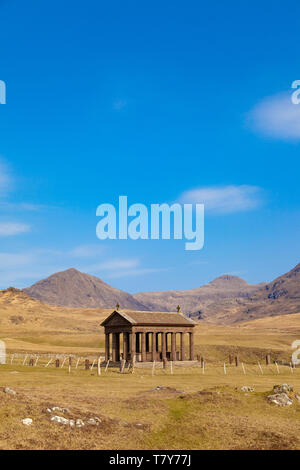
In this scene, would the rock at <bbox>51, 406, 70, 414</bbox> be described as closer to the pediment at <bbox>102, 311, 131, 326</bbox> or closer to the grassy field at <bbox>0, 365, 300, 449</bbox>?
the grassy field at <bbox>0, 365, 300, 449</bbox>

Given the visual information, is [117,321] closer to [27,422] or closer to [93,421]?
[93,421]

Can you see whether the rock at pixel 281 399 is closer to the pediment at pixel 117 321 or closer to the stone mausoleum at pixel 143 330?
the stone mausoleum at pixel 143 330

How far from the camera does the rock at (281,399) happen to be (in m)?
26.8

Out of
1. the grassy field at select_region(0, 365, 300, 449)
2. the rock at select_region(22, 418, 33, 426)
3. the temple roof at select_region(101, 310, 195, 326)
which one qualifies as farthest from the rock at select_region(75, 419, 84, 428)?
the temple roof at select_region(101, 310, 195, 326)

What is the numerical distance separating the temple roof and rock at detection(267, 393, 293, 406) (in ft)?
101

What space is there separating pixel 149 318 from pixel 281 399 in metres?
33.7

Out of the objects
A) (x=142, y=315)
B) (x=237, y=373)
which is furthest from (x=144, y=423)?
(x=142, y=315)

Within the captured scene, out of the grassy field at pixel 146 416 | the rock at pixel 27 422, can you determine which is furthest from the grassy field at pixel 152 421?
the rock at pixel 27 422

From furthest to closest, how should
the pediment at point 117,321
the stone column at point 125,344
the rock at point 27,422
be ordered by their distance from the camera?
the stone column at point 125,344 < the pediment at point 117,321 < the rock at point 27,422

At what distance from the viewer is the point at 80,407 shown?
24.4m

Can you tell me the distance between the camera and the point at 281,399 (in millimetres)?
27156

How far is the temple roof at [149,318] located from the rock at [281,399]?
30773 millimetres

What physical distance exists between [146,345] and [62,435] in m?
44.2
